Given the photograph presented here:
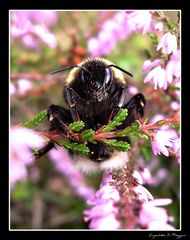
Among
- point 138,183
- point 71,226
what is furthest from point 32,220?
point 138,183

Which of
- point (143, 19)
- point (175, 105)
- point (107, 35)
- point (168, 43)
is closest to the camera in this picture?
point (168, 43)

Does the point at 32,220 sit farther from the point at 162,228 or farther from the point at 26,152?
the point at 26,152

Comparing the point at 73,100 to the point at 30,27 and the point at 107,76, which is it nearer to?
the point at 107,76

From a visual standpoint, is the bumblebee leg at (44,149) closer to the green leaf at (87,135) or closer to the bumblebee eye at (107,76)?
the green leaf at (87,135)

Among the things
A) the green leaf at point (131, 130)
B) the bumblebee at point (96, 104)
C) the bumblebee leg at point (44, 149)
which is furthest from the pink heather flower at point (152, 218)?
the bumblebee leg at point (44, 149)

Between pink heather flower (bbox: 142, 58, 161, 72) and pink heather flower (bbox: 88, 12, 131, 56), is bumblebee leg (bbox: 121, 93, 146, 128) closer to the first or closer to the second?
pink heather flower (bbox: 142, 58, 161, 72)

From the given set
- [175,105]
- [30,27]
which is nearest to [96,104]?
[175,105]

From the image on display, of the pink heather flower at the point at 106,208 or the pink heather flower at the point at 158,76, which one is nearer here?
the pink heather flower at the point at 106,208
